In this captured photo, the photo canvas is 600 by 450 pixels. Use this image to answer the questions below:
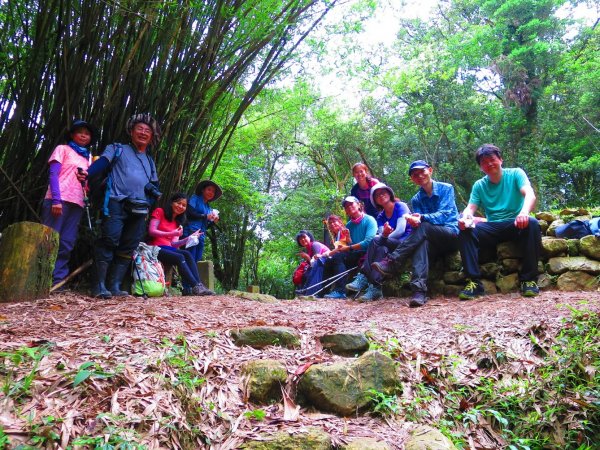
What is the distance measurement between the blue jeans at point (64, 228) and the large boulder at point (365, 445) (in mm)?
3026

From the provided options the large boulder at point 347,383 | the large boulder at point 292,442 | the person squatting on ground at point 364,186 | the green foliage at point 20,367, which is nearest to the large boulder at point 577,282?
the person squatting on ground at point 364,186

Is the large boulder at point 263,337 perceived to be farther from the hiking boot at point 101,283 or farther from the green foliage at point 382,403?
the hiking boot at point 101,283

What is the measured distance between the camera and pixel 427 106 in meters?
11.7

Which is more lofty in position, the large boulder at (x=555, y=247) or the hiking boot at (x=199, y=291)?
the large boulder at (x=555, y=247)

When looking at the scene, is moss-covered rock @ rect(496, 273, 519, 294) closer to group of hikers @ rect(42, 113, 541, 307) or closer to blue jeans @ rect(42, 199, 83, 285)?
group of hikers @ rect(42, 113, 541, 307)

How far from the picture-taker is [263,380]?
76.3 inches

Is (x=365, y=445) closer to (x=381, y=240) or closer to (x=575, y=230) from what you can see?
(x=381, y=240)

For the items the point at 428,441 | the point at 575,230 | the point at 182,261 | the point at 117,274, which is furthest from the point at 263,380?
the point at 575,230

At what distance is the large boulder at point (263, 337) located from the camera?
93.4 inches

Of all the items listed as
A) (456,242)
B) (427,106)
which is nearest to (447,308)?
(456,242)

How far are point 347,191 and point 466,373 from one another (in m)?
11.0

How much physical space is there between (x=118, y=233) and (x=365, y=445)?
2.82m

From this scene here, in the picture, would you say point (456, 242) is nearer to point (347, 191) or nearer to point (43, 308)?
point (43, 308)

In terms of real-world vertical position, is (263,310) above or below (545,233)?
below
